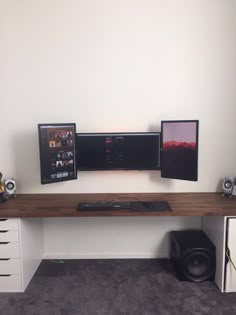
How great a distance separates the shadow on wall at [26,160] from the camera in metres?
2.92

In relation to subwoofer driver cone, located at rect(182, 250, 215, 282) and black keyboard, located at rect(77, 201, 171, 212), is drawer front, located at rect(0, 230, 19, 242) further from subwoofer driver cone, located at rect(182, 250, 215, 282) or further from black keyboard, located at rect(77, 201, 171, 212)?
subwoofer driver cone, located at rect(182, 250, 215, 282)

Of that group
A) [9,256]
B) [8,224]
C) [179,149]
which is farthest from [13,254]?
[179,149]

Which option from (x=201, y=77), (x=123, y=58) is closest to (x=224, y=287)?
(x=201, y=77)

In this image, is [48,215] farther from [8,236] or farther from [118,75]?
[118,75]

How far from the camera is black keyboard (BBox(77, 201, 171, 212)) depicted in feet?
8.00

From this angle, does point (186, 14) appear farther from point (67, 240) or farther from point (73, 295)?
point (73, 295)

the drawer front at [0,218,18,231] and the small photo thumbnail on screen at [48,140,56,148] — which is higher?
the small photo thumbnail on screen at [48,140,56,148]

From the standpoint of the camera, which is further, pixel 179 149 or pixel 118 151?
pixel 118 151

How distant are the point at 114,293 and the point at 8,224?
1.04m

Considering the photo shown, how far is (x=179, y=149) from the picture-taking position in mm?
2697

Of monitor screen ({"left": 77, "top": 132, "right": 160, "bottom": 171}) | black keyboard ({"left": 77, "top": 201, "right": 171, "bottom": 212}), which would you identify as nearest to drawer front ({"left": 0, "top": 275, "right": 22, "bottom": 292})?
black keyboard ({"left": 77, "top": 201, "right": 171, "bottom": 212})

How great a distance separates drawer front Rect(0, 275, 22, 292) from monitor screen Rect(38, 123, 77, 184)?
83cm

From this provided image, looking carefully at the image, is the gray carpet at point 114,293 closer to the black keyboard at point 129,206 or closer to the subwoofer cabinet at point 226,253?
the subwoofer cabinet at point 226,253

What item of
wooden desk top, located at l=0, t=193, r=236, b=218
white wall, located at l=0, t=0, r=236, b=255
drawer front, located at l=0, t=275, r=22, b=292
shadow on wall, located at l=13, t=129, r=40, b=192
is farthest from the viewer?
shadow on wall, located at l=13, t=129, r=40, b=192
